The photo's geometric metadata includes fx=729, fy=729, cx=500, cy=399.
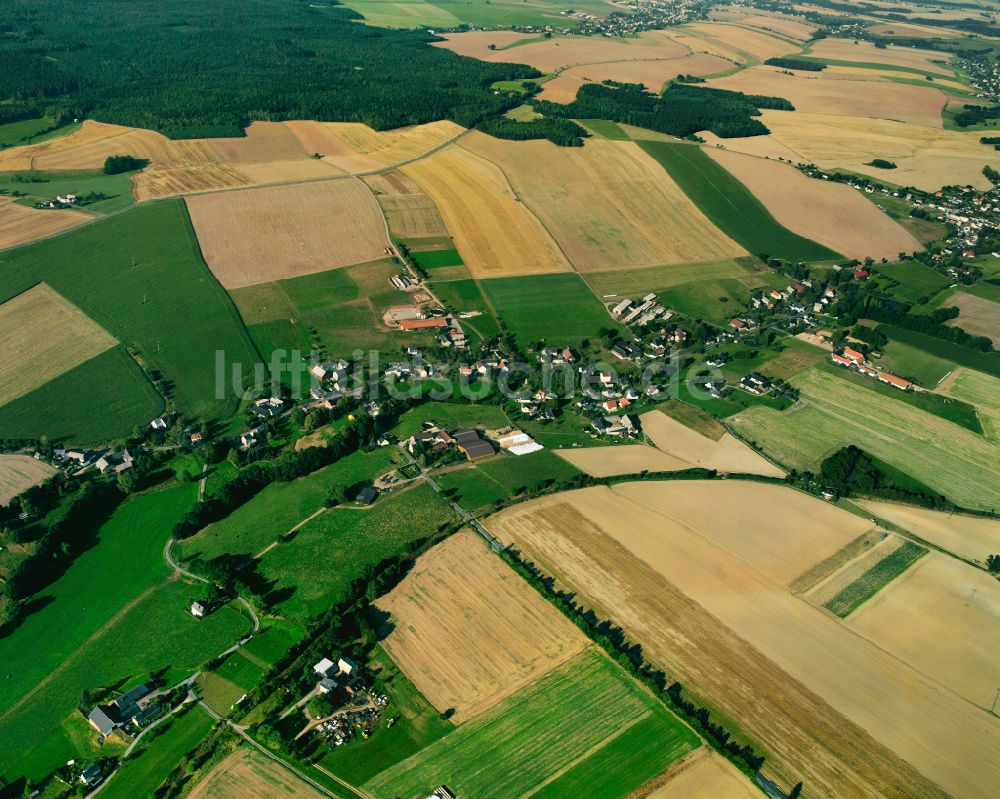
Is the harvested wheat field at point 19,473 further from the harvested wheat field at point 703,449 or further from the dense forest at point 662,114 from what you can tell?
the dense forest at point 662,114

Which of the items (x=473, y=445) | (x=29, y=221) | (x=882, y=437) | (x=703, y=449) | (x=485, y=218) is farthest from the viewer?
(x=485, y=218)

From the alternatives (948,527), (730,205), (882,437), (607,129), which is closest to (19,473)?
(948,527)

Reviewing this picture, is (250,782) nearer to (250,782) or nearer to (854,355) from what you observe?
(250,782)

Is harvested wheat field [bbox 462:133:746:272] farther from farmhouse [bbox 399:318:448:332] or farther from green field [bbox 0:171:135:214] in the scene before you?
green field [bbox 0:171:135:214]

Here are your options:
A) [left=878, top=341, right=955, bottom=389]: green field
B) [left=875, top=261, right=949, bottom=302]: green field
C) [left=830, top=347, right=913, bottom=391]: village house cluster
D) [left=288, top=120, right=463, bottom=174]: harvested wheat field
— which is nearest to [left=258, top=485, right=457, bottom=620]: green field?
[left=830, top=347, right=913, bottom=391]: village house cluster

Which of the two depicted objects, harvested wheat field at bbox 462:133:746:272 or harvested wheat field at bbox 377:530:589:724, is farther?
Result: harvested wheat field at bbox 462:133:746:272

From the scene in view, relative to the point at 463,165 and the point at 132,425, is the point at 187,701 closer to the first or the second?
the point at 132,425

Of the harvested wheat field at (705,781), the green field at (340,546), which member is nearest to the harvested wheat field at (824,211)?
the green field at (340,546)
